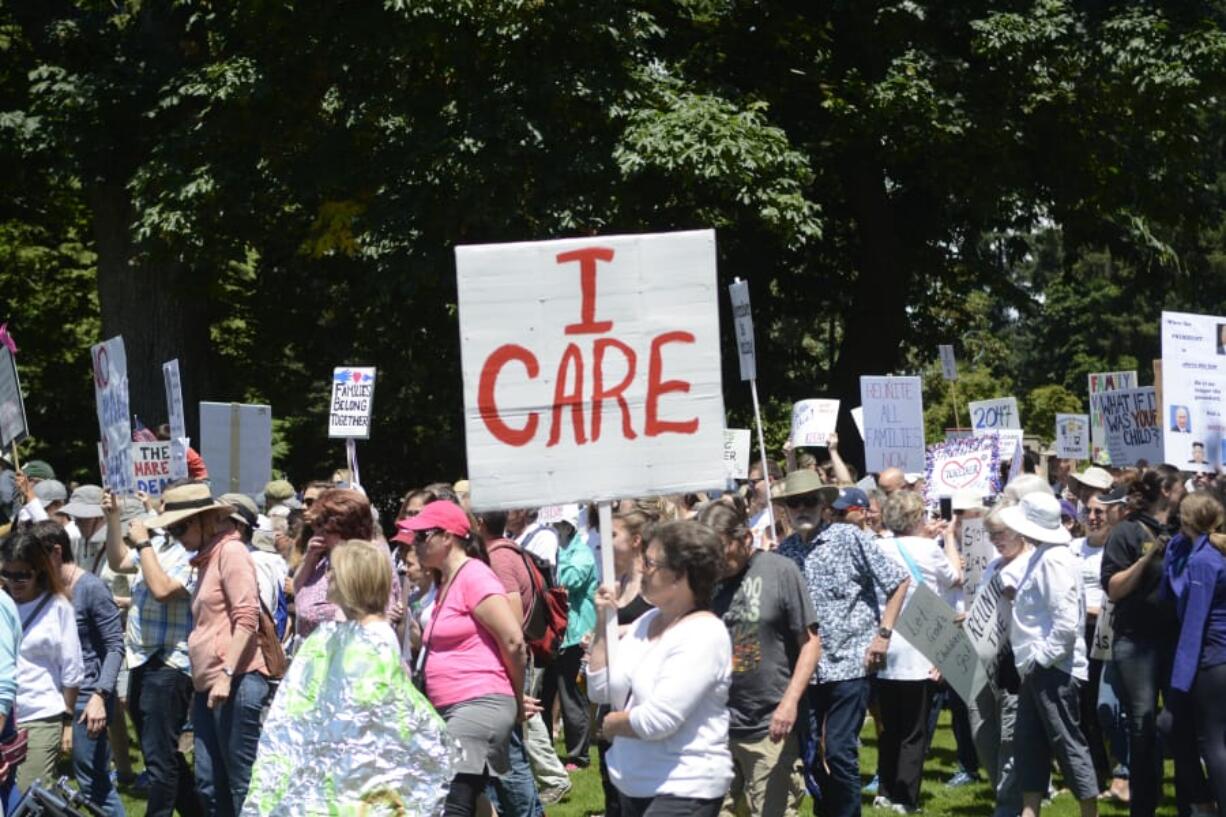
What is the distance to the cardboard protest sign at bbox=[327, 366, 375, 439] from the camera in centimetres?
1723

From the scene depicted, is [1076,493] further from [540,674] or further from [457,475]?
[457,475]

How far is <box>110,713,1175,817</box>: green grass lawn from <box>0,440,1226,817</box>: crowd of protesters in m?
0.20

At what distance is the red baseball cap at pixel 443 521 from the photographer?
701 centimetres

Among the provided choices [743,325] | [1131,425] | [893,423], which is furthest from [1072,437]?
[743,325]

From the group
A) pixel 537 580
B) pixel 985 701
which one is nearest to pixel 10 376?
pixel 537 580

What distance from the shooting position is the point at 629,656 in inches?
Result: 231

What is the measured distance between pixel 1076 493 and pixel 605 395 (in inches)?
352

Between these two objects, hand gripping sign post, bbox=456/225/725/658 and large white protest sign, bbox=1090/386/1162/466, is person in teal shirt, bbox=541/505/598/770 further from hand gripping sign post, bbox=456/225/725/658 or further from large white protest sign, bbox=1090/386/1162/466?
A: hand gripping sign post, bbox=456/225/725/658

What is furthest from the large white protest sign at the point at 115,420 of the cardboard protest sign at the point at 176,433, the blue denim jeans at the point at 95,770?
the blue denim jeans at the point at 95,770

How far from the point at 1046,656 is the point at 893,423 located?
24.5ft

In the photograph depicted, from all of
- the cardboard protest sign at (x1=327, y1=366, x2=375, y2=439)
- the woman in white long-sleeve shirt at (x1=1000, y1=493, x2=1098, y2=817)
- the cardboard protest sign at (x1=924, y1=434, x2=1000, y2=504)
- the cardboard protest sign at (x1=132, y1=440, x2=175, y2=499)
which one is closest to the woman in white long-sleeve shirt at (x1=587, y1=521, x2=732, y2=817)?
the woman in white long-sleeve shirt at (x1=1000, y1=493, x2=1098, y2=817)

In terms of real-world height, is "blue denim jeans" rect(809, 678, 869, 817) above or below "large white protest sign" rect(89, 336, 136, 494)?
below

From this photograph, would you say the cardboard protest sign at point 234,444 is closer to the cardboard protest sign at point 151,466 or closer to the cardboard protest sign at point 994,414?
the cardboard protest sign at point 151,466

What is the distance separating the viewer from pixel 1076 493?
1419 centimetres
